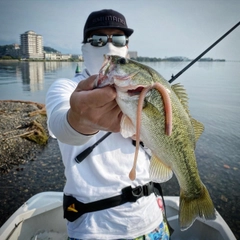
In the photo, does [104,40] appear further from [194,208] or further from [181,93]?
[194,208]

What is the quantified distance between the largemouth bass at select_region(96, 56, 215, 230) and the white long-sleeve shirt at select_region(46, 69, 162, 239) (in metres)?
0.35

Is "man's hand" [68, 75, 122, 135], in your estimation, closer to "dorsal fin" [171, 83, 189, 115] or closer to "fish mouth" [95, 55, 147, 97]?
"fish mouth" [95, 55, 147, 97]

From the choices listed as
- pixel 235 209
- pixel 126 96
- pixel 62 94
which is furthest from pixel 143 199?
pixel 235 209

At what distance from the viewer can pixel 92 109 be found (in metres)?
1.60

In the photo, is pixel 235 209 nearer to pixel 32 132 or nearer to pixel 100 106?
pixel 100 106

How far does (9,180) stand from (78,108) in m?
6.66

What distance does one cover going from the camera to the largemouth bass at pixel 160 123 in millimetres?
1637

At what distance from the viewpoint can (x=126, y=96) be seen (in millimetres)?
1637

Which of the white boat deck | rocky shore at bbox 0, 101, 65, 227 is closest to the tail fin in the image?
the white boat deck

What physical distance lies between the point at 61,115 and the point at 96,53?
4.33 ft

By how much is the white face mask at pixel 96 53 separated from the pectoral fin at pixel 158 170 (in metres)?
1.52

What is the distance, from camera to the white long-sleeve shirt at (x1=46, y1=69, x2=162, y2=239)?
202 centimetres

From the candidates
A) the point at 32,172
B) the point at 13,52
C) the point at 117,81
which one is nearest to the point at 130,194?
the point at 117,81

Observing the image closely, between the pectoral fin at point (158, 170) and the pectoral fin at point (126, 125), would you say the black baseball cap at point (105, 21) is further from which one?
the pectoral fin at point (158, 170)
